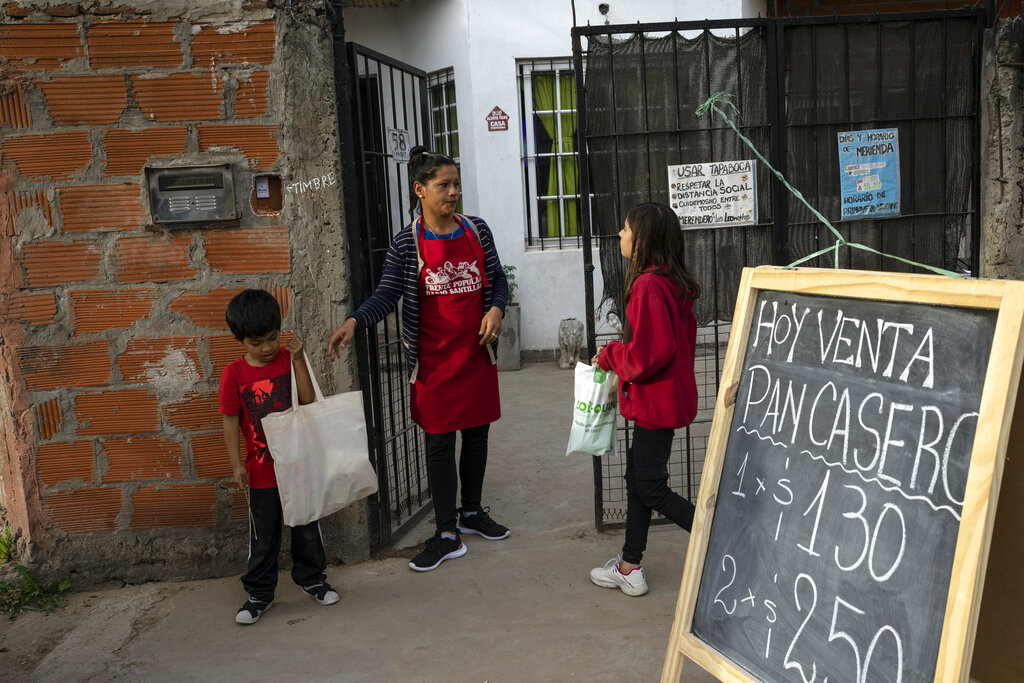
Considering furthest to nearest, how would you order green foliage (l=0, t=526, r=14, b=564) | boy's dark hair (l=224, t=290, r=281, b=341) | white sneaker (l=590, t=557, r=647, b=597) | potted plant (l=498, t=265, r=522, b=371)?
potted plant (l=498, t=265, r=522, b=371) → green foliage (l=0, t=526, r=14, b=564) → white sneaker (l=590, t=557, r=647, b=597) → boy's dark hair (l=224, t=290, r=281, b=341)

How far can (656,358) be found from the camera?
307 cm

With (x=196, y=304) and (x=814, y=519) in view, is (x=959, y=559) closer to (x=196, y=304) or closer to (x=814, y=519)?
(x=814, y=519)

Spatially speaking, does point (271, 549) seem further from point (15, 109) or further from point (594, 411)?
point (15, 109)

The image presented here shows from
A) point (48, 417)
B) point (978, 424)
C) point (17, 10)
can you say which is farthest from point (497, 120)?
point (978, 424)

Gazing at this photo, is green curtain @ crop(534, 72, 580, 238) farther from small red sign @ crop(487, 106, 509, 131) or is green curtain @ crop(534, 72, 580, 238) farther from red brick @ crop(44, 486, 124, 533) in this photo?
red brick @ crop(44, 486, 124, 533)

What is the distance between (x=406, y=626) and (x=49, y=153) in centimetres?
250

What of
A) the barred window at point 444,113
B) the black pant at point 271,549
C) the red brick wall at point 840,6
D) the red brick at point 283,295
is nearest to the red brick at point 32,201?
the red brick at point 283,295

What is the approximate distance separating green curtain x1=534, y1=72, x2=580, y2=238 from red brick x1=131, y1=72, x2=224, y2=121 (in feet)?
17.0

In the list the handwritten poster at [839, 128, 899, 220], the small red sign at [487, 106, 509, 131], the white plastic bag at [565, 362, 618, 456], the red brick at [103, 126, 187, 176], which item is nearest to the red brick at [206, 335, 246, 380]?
the red brick at [103, 126, 187, 176]

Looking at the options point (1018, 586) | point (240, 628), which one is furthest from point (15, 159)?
point (1018, 586)

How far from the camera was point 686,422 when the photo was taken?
3240mm

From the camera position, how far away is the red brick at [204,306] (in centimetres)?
372

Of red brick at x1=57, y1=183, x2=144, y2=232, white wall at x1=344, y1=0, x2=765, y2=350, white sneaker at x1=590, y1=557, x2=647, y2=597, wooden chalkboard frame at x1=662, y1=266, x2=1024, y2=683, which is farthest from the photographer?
white wall at x1=344, y1=0, x2=765, y2=350

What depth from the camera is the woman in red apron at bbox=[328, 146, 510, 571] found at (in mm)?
3783
